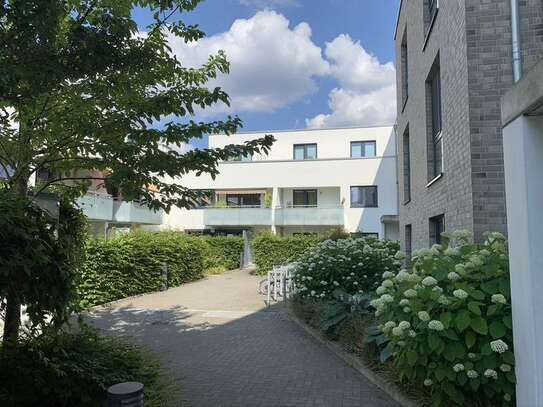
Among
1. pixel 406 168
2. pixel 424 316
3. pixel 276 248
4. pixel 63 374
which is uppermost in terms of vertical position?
pixel 406 168

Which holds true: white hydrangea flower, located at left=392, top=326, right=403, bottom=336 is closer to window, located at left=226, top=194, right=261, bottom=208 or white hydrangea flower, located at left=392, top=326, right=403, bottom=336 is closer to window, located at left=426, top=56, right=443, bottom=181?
window, located at left=426, top=56, right=443, bottom=181

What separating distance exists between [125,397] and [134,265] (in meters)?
10.5

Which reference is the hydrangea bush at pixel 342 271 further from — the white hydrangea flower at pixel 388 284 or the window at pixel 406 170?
the white hydrangea flower at pixel 388 284

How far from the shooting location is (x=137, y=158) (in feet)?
16.7

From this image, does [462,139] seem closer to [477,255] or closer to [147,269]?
[477,255]

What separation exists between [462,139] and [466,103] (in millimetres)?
495

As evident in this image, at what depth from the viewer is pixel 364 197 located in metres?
29.6

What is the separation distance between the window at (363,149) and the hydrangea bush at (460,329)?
28.5 meters

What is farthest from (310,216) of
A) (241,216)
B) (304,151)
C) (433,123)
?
(433,123)

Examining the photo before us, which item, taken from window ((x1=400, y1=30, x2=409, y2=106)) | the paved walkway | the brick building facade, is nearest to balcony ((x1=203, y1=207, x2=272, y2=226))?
the paved walkway

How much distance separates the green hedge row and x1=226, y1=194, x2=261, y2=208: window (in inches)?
508

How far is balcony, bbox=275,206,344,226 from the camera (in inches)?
1142

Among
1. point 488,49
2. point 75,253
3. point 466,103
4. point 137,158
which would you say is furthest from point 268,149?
point 488,49

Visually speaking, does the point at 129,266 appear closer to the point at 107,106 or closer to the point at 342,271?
the point at 342,271
